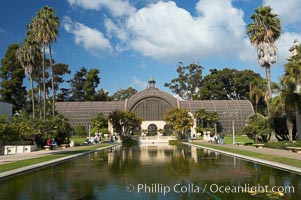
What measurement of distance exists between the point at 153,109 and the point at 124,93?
3840 centimetres

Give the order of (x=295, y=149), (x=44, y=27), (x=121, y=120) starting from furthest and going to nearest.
A: (x=121, y=120) → (x=44, y=27) → (x=295, y=149)

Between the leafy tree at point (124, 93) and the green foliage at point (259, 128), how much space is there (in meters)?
78.5

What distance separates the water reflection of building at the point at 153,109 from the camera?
260 feet

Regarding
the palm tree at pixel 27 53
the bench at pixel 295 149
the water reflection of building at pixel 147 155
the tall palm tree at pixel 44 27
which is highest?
the tall palm tree at pixel 44 27

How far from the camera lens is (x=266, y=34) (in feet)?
113

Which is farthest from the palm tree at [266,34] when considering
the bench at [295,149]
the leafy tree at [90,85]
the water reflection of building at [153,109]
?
the leafy tree at [90,85]

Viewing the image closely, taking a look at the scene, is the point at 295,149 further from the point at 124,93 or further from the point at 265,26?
the point at 124,93

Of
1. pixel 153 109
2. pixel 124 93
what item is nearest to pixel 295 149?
pixel 153 109

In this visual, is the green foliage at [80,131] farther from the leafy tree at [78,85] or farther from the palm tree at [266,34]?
the palm tree at [266,34]

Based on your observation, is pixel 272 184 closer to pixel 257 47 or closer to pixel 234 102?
pixel 257 47

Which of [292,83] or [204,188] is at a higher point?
[292,83]

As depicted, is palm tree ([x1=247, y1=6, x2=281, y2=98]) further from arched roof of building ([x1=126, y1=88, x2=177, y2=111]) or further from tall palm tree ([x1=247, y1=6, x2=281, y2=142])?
arched roof of building ([x1=126, y1=88, x2=177, y2=111])

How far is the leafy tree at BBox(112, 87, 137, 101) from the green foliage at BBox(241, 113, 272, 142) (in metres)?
78.5

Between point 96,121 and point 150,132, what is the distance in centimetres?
2038
